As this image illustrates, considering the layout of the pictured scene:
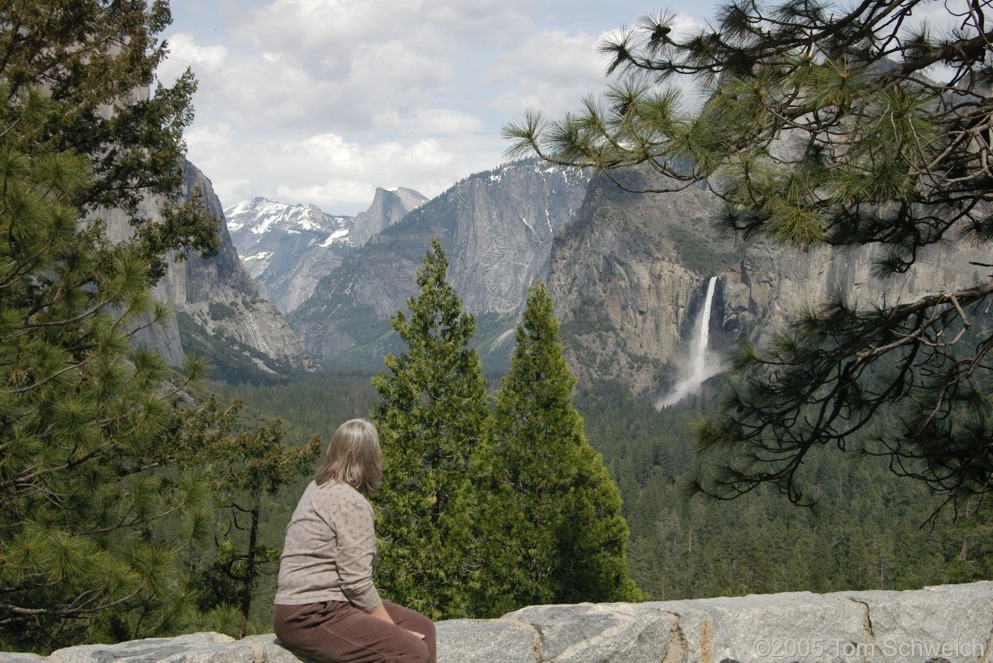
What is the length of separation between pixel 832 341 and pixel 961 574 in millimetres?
31710

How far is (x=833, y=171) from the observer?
6.06 m

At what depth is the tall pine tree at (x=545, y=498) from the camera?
56.0 ft

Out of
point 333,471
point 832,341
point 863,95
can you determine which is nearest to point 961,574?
point 832,341

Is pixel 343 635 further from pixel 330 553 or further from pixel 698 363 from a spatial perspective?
pixel 698 363

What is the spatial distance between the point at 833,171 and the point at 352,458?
4.24 m

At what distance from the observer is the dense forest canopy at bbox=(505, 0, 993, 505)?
19.6ft

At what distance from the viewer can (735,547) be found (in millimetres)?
72688

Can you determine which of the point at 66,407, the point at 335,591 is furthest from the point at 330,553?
the point at 66,407

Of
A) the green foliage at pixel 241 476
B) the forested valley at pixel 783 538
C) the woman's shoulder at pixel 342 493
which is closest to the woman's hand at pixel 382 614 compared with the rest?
the woman's shoulder at pixel 342 493

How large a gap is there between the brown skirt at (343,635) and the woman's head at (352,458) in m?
0.58

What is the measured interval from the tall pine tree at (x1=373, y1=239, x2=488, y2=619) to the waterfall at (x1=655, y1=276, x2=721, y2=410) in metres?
176

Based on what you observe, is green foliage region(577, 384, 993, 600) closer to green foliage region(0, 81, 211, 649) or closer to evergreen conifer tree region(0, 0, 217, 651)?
evergreen conifer tree region(0, 0, 217, 651)

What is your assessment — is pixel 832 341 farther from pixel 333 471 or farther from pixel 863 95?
pixel 333 471

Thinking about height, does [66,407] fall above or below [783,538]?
above
